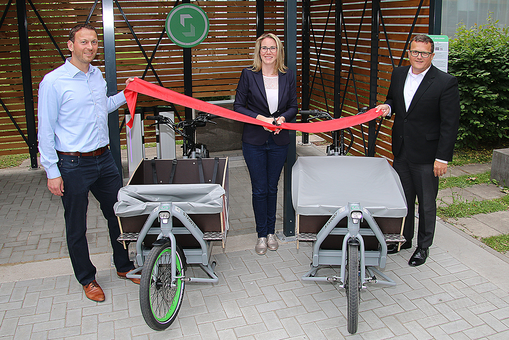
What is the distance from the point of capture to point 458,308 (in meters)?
3.82

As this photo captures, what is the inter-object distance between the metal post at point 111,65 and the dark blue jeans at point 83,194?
0.86ft

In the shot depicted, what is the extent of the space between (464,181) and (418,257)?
3.12 meters

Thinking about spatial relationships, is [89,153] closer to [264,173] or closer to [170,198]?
[170,198]

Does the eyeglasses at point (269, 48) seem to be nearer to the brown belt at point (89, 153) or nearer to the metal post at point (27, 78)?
the brown belt at point (89, 153)

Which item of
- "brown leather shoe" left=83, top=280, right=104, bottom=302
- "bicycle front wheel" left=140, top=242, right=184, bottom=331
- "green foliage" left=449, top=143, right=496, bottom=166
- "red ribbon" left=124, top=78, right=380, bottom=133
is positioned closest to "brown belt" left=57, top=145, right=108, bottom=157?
"red ribbon" left=124, top=78, right=380, bottom=133

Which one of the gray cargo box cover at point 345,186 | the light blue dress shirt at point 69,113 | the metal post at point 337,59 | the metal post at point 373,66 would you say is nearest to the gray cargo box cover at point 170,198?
the light blue dress shirt at point 69,113

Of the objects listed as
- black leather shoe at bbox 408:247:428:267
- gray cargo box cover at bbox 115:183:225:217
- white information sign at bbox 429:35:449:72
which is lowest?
black leather shoe at bbox 408:247:428:267

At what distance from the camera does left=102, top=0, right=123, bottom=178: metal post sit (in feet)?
13.7

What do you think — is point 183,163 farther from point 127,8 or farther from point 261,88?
point 127,8

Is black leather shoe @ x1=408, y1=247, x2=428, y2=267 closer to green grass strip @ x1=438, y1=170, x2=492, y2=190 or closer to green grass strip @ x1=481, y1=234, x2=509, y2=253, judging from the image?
green grass strip @ x1=481, y1=234, x2=509, y2=253

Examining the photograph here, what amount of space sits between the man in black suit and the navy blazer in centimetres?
86

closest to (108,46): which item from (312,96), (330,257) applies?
(330,257)

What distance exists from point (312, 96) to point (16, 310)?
7.33 metres

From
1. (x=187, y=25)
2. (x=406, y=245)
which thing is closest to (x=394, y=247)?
(x=406, y=245)
